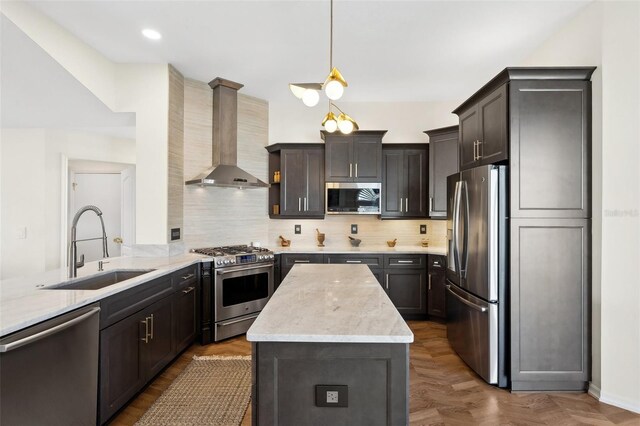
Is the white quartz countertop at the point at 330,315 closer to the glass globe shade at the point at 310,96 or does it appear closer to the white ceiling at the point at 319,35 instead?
the glass globe shade at the point at 310,96

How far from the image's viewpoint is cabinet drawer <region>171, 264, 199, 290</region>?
2941mm

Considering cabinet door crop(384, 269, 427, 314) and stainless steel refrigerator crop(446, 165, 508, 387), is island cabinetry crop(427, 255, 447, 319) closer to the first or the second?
cabinet door crop(384, 269, 427, 314)

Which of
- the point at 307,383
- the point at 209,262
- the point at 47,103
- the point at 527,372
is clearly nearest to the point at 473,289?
the point at 527,372

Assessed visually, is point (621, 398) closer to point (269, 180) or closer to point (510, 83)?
point (510, 83)

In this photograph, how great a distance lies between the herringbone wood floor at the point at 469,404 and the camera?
2148mm

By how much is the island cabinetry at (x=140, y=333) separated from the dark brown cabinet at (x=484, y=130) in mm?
3070

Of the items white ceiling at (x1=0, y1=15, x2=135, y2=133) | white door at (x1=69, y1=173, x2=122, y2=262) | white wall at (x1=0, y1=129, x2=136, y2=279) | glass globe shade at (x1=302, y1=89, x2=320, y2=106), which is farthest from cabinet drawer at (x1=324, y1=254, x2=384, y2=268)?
white wall at (x1=0, y1=129, x2=136, y2=279)

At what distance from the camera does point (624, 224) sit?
229cm

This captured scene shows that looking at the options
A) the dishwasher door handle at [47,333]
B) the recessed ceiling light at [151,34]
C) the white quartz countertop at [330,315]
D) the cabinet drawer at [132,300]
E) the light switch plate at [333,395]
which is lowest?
the light switch plate at [333,395]

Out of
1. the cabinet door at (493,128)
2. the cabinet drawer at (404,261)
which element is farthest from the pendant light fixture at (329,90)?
the cabinet drawer at (404,261)

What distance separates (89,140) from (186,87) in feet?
8.35

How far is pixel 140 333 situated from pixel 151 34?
266 cm

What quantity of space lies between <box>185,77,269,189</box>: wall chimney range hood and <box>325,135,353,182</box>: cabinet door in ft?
3.12

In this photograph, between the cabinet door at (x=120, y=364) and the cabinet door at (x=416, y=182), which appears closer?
the cabinet door at (x=120, y=364)
